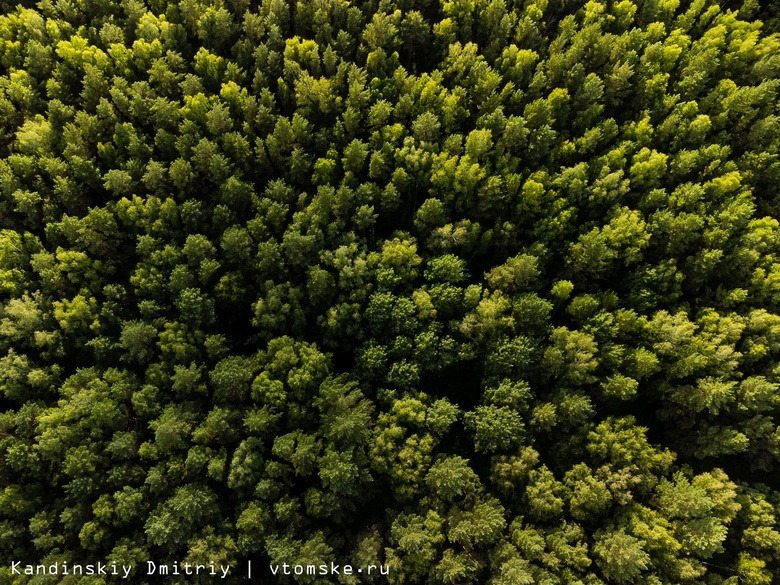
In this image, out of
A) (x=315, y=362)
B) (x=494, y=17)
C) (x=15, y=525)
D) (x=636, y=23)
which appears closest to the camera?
(x=15, y=525)

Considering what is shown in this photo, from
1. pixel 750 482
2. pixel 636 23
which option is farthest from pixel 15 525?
pixel 636 23

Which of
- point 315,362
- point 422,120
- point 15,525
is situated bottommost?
point 15,525

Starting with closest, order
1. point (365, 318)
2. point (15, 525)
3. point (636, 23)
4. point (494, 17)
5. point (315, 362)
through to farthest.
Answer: point (15, 525) < point (315, 362) < point (365, 318) < point (494, 17) < point (636, 23)

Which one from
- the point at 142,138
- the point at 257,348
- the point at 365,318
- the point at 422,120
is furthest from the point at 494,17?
the point at 257,348

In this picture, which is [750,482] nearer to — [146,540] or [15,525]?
[146,540]

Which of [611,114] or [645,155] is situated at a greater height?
[611,114]

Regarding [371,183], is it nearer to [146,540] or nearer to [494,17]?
[494,17]

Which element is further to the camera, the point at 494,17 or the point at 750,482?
the point at 494,17
